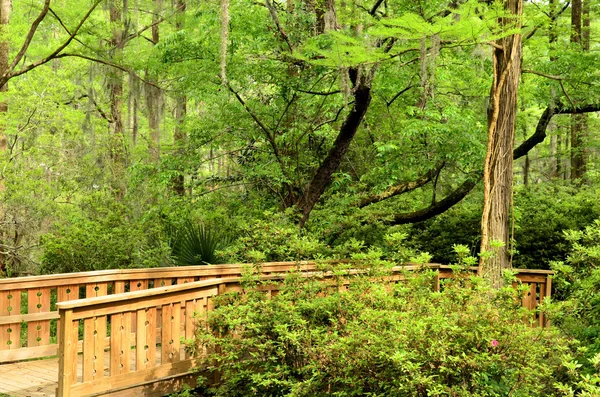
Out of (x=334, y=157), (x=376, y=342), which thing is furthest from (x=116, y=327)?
(x=334, y=157)

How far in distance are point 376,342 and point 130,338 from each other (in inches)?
88.7

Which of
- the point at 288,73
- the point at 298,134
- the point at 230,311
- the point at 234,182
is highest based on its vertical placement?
the point at 288,73

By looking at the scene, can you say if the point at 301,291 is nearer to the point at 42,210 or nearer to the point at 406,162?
the point at 406,162

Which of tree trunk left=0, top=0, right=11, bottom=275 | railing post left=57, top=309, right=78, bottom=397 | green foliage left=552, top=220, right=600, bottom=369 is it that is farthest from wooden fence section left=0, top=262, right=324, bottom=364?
tree trunk left=0, top=0, right=11, bottom=275

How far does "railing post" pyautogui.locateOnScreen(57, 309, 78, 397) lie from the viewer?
15.2 feet

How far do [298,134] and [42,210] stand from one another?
18.0ft

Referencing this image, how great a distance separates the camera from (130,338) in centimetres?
531

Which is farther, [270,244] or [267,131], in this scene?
[267,131]

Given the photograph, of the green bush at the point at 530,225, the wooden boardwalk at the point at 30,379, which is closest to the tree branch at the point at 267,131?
the green bush at the point at 530,225

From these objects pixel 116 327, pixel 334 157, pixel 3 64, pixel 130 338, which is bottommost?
pixel 130 338

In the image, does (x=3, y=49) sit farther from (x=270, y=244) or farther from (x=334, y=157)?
(x=270, y=244)

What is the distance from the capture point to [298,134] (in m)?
11.2

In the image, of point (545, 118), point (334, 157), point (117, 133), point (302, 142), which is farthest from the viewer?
point (117, 133)

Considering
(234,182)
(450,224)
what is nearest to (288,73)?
(234,182)
